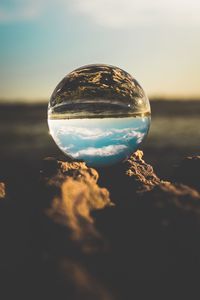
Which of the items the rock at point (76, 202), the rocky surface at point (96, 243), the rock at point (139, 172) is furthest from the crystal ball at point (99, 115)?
the rocky surface at point (96, 243)

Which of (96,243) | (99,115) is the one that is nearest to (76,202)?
(96,243)

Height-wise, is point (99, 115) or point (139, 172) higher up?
point (99, 115)

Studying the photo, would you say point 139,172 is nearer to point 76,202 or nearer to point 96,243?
point 76,202

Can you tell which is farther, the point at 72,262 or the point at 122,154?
the point at 122,154

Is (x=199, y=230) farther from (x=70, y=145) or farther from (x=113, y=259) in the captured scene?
(x=70, y=145)

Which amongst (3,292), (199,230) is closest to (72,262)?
(3,292)

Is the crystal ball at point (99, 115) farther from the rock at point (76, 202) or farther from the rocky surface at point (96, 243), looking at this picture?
the rocky surface at point (96, 243)
